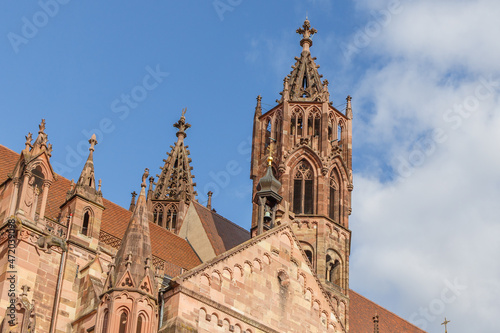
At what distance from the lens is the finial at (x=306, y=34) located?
40906 mm

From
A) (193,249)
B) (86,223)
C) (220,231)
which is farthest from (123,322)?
(220,231)

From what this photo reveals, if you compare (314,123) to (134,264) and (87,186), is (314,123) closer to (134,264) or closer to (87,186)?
(87,186)

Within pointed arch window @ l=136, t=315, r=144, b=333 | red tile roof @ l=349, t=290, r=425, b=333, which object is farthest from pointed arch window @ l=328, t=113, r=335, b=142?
pointed arch window @ l=136, t=315, r=144, b=333

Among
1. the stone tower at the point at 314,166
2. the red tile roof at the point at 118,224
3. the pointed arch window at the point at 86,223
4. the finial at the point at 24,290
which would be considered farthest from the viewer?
the stone tower at the point at 314,166

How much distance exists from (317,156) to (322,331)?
10431 millimetres

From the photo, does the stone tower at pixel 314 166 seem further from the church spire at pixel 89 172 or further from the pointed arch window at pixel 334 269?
the church spire at pixel 89 172

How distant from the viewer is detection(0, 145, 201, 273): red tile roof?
2883 centimetres

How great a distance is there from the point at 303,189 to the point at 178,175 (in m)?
9.14

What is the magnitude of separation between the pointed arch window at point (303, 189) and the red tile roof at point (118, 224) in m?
4.45

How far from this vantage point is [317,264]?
109 ft

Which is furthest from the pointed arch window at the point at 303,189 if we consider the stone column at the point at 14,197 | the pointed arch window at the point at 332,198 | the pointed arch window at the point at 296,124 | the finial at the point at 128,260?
the finial at the point at 128,260

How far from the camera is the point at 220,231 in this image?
37156 mm

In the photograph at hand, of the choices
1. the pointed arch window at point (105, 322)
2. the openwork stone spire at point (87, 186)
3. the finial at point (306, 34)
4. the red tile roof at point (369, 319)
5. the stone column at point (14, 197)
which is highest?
the finial at point (306, 34)

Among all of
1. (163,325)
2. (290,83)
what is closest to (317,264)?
(290,83)
